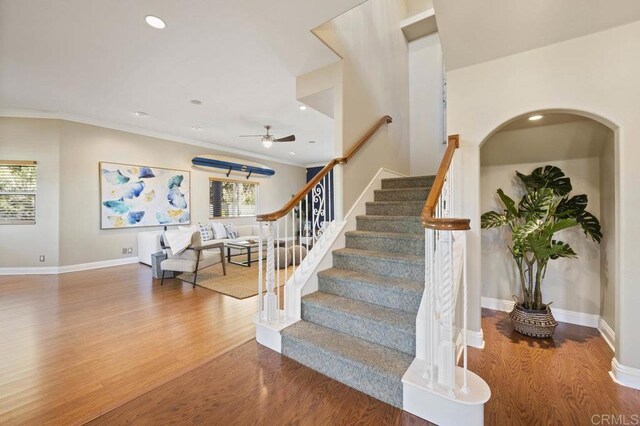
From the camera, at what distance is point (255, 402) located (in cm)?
174

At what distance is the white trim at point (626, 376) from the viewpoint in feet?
6.10

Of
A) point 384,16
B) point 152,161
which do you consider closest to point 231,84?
point 384,16

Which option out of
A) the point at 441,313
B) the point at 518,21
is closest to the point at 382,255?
the point at 441,313

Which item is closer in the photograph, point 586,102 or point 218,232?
point 586,102

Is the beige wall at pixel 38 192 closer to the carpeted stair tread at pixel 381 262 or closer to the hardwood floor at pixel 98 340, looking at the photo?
the hardwood floor at pixel 98 340

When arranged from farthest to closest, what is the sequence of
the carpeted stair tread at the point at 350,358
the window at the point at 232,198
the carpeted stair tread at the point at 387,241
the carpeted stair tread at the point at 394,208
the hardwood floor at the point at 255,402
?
the window at the point at 232,198
the carpeted stair tread at the point at 394,208
the carpeted stair tread at the point at 387,241
the carpeted stair tread at the point at 350,358
the hardwood floor at the point at 255,402

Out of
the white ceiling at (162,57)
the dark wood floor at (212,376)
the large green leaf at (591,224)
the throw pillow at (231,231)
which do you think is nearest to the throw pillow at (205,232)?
the throw pillow at (231,231)

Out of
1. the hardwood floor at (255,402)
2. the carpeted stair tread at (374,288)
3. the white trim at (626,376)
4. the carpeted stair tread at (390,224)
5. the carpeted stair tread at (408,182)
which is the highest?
the carpeted stair tread at (408,182)

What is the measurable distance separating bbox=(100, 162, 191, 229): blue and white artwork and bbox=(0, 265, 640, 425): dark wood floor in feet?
8.76

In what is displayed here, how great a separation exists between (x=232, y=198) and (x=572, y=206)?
7450 millimetres

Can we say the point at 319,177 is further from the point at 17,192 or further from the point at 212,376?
the point at 17,192

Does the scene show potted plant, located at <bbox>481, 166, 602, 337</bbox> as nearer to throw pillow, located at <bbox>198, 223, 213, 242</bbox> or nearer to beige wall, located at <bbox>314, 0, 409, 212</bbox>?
beige wall, located at <bbox>314, 0, 409, 212</bbox>

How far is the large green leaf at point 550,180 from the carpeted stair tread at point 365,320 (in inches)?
81.2

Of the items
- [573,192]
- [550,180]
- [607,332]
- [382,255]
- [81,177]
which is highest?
[81,177]
